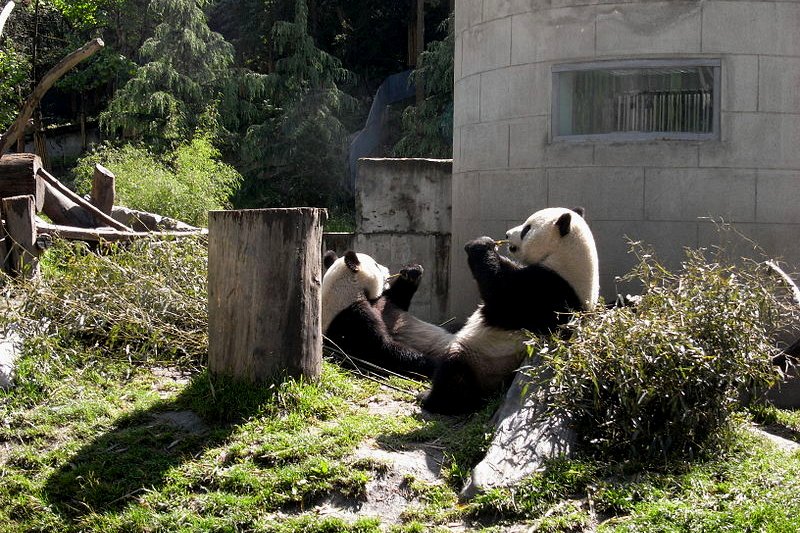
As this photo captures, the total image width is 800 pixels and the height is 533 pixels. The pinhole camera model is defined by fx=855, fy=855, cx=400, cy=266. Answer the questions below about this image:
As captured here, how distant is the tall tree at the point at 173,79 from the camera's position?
2039 cm

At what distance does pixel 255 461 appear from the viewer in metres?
4.66

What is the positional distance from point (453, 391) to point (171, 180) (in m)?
11.1

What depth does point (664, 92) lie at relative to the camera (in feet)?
23.3

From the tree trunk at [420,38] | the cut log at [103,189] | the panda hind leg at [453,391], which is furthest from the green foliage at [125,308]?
the tree trunk at [420,38]

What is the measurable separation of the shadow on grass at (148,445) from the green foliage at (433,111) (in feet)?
46.3

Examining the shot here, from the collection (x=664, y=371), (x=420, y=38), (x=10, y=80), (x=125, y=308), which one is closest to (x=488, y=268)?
(x=664, y=371)

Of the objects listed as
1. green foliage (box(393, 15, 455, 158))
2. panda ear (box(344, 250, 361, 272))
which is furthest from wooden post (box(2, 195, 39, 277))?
green foliage (box(393, 15, 455, 158))

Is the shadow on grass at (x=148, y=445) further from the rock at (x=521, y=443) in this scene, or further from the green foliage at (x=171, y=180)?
the green foliage at (x=171, y=180)

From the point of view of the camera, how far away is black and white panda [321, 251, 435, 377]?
660cm

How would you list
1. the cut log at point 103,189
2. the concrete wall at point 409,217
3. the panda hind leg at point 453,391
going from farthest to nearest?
1. the cut log at point 103,189
2. the concrete wall at point 409,217
3. the panda hind leg at point 453,391

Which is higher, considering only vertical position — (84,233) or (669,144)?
(669,144)

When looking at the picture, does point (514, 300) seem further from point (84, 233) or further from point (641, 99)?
point (84, 233)

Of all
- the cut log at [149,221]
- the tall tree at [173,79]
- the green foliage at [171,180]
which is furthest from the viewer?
the tall tree at [173,79]

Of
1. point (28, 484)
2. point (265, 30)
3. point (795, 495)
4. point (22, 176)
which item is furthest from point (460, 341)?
point (265, 30)
